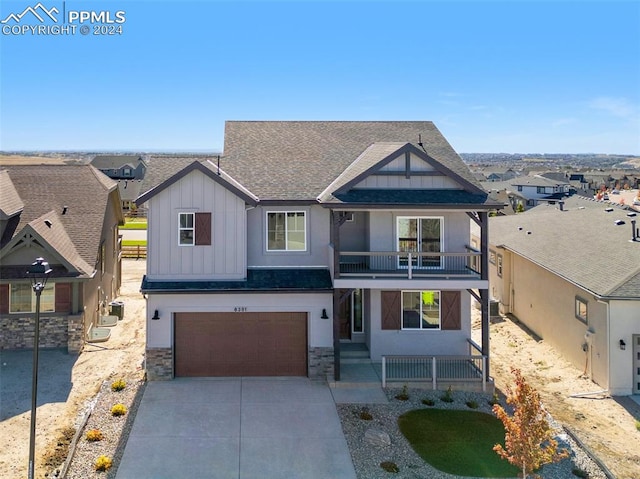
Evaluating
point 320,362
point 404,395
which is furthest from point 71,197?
point 404,395

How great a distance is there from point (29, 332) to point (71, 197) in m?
6.62

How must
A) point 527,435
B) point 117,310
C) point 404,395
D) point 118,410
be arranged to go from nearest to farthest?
point 527,435, point 118,410, point 404,395, point 117,310

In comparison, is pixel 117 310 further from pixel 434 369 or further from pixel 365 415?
pixel 434 369

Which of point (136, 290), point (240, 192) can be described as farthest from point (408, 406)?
point (136, 290)

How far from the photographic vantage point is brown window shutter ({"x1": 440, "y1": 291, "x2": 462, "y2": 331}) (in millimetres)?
17875

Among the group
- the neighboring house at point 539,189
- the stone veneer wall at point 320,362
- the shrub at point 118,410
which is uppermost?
the neighboring house at point 539,189

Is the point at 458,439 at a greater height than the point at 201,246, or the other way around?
the point at 201,246

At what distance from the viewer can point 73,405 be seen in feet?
47.9

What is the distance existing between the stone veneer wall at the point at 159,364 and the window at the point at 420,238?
852cm

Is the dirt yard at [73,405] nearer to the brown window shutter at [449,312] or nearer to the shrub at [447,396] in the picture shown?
the shrub at [447,396]

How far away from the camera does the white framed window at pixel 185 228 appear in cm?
1672

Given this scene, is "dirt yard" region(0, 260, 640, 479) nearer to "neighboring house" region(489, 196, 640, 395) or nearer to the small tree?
"neighboring house" region(489, 196, 640, 395)

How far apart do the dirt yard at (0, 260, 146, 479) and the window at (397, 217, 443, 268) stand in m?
10.1

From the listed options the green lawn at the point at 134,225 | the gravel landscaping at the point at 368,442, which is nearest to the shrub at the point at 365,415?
the gravel landscaping at the point at 368,442
